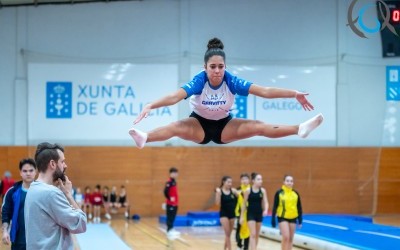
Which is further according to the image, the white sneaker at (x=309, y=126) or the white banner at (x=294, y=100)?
the white banner at (x=294, y=100)

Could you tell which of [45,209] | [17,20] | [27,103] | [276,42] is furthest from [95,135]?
[45,209]

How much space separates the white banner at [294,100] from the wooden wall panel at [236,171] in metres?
0.74

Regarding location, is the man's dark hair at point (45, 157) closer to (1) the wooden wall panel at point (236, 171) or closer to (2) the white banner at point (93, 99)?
(2) the white banner at point (93, 99)

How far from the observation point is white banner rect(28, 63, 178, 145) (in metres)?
24.3

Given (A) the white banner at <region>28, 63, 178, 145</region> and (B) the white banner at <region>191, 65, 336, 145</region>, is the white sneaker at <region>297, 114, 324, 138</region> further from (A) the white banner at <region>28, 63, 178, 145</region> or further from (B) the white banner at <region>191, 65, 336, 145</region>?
(B) the white banner at <region>191, 65, 336, 145</region>

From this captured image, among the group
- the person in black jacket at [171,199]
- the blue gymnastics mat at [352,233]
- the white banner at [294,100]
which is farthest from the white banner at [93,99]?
the blue gymnastics mat at [352,233]

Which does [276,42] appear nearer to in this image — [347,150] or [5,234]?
[347,150]

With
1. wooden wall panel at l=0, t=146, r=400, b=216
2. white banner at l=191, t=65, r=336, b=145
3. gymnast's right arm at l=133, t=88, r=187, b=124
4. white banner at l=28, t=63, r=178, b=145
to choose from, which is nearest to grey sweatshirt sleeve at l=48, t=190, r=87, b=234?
gymnast's right arm at l=133, t=88, r=187, b=124

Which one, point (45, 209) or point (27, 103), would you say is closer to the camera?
point (45, 209)

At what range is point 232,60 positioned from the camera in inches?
1000

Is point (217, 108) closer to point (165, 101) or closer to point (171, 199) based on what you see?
point (165, 101)

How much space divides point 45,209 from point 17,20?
67.4ft

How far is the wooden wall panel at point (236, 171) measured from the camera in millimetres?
24641

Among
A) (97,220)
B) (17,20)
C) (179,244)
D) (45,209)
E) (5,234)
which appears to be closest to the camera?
(45,209)
